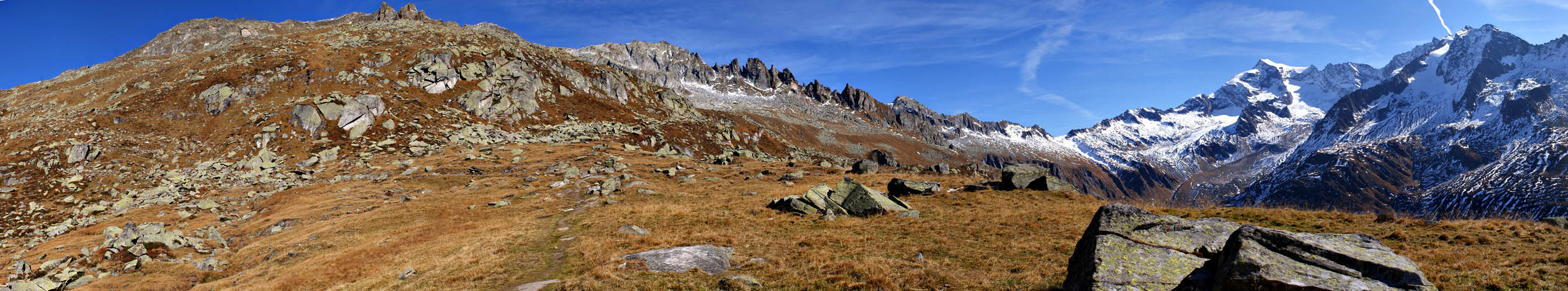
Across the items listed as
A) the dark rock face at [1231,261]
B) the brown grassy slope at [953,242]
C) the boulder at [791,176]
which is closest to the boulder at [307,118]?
the brown grassy slope at [953,242]

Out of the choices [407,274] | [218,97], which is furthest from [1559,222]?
[218,97]

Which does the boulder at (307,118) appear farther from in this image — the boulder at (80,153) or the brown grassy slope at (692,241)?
the brown grassy slope at (692,241)

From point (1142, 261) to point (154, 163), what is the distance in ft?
222

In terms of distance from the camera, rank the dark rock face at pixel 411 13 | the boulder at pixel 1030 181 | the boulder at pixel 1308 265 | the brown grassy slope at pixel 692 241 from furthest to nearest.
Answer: the dark rock face at pixel 411 13 → the boulder at pixel 1030 181 → the brown grassy slope at pixel 692 241 → the boulder at pixel 1308 265

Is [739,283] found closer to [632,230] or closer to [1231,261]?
[1231,261]

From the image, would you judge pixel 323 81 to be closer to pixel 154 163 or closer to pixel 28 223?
pixel 154 163

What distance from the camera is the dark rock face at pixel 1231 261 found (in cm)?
823

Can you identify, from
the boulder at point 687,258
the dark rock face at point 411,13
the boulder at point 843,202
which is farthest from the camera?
the dark rock face at point 411,13

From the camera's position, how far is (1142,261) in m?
10.8

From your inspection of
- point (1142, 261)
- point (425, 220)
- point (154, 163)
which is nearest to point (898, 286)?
point (1142, 261)

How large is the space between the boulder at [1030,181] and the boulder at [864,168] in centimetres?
1427

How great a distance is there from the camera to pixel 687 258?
1795 centimetres

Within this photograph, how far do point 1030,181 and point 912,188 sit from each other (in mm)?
7832

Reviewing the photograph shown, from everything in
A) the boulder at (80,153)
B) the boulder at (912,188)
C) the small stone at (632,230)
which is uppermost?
the boulder at (80,153)
